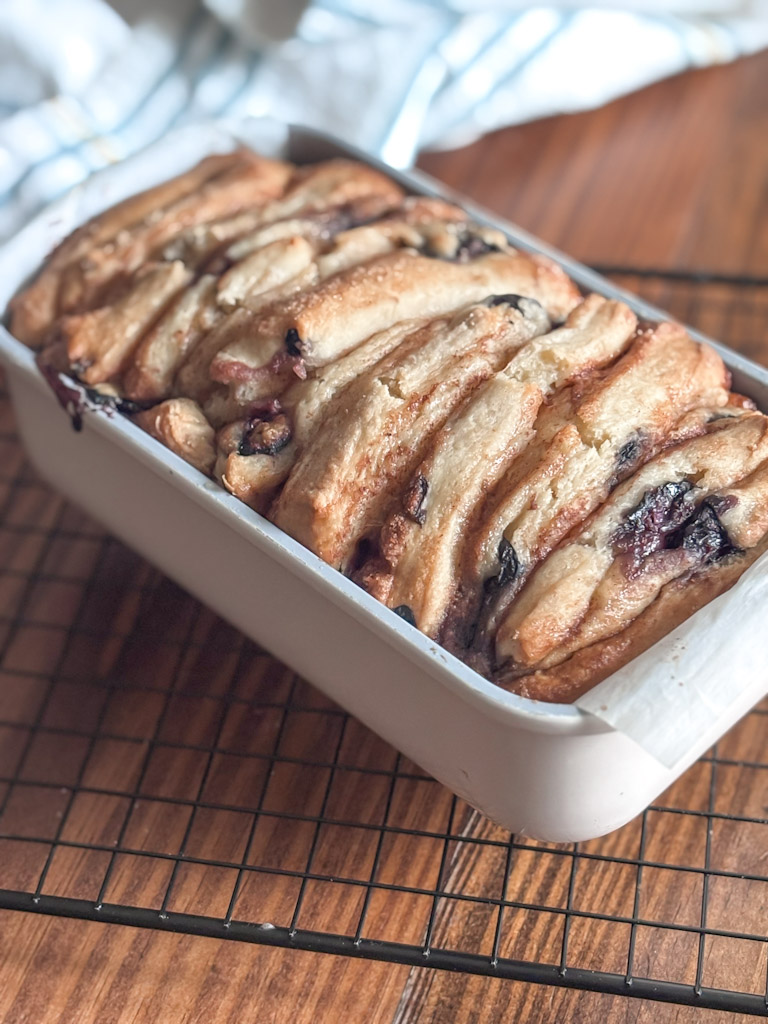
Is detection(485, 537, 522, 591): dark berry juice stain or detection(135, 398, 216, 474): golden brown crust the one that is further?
detection(135, 398, 216, 474): golden brown crust

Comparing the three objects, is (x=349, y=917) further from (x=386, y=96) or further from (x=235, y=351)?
(x=386, y=96)

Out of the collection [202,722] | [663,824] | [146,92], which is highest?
[146,92]

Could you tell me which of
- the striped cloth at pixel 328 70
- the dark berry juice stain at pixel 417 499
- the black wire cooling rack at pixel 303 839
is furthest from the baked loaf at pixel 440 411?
the striped cloth at pixel 328 70

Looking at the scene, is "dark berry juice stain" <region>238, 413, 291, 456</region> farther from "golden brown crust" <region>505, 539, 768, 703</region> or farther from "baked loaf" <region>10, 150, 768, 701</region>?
"golden brown crust" <region>505, 539, 768, 703</region>

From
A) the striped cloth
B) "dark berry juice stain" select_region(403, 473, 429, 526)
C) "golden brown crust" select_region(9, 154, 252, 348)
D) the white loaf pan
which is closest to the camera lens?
the white loaf pan

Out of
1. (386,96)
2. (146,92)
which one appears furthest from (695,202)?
(146,92)

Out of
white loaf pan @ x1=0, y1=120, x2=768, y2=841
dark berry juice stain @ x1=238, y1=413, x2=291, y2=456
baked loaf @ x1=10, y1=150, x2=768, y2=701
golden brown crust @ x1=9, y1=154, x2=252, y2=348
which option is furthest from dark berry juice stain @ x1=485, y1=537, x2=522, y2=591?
golden brown crust @ x1=9, y1=154, x2=252, y2=348

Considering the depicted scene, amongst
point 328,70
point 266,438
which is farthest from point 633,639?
point 328,70
